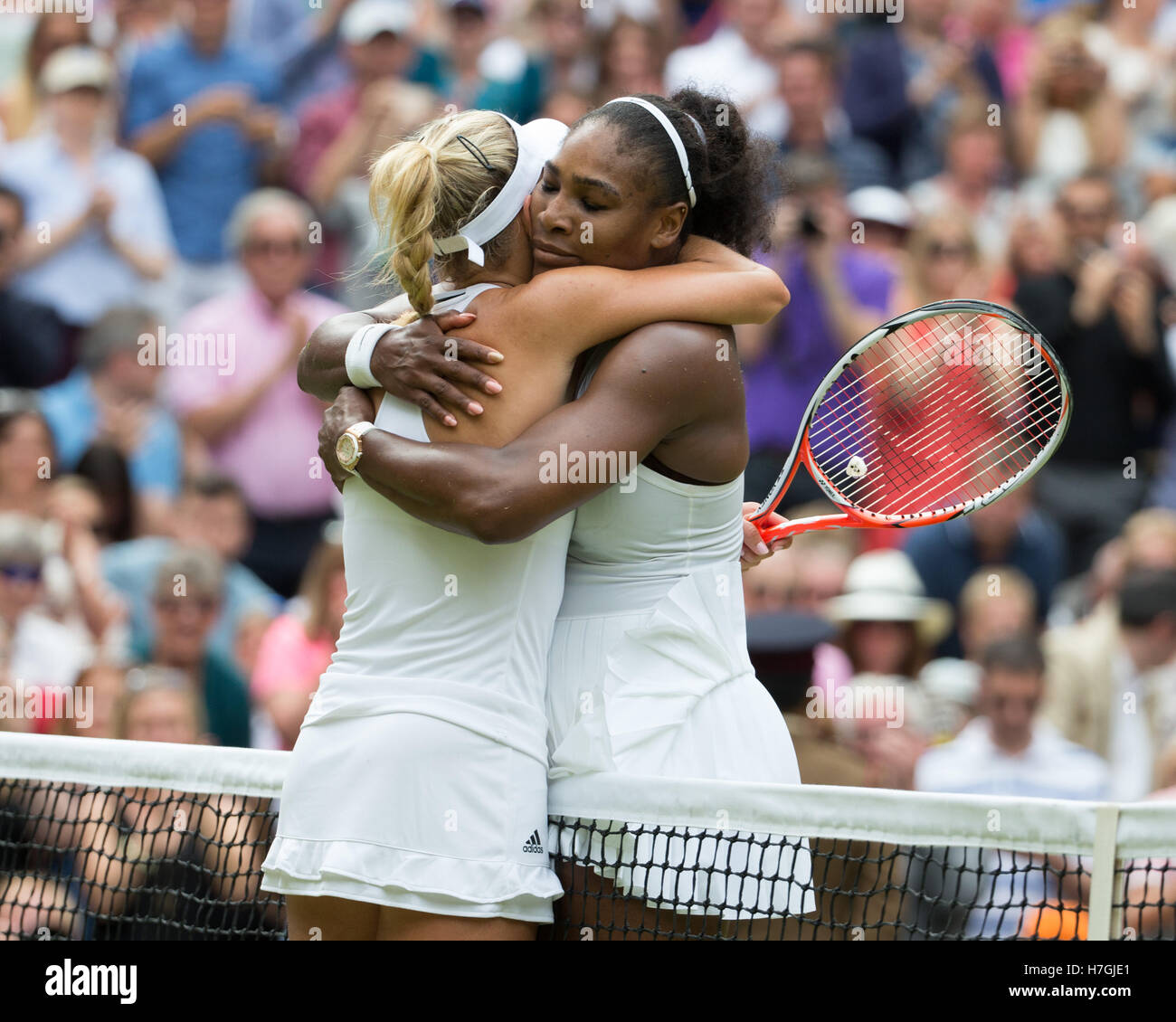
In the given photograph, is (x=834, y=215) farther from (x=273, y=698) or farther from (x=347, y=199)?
(x=273, y=698)

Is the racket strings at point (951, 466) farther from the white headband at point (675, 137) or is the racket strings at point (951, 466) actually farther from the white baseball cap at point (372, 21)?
the white baseball cap at point (372, 21)

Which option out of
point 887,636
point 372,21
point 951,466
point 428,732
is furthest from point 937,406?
point 372,21

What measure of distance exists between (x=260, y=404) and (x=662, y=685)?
190 inches

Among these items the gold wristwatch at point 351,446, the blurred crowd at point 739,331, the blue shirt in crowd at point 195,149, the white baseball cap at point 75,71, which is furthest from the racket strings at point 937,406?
the white baseball cap at point 75,71

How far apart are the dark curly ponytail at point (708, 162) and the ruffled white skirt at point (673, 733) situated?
675 millimetres

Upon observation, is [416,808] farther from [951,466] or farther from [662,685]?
[951,466]

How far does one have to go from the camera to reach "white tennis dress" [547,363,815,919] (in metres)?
3.04

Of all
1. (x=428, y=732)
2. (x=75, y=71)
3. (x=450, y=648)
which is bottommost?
(x=428, y=732)

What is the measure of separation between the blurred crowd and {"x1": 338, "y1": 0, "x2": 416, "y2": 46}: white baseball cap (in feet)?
0.05

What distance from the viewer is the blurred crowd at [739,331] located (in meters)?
6.24

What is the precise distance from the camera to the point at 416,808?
2.85m

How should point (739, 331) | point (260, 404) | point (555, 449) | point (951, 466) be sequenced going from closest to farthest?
point (555, 449) → point (951, 466) → point (739, 331) → point (260, 404)

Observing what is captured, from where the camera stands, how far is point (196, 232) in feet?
27.2
